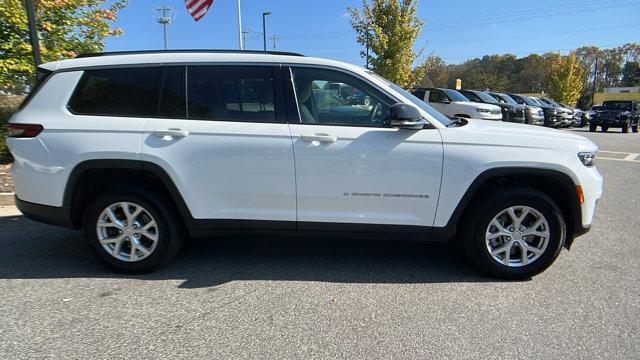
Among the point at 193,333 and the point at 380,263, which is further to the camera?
the point at 380,263

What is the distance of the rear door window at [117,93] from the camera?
12.8ft

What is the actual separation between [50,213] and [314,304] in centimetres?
247

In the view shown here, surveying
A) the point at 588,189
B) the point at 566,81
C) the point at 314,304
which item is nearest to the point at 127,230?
the point at 314,304

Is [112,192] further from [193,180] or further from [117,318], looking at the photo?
[117,318]

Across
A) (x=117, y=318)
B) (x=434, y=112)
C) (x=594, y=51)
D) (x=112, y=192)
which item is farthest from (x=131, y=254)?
(x=594, y=51)

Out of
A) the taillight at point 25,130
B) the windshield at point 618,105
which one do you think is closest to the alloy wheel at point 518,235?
the taillight at point 25,130

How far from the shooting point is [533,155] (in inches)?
144

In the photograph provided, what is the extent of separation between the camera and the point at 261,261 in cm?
431

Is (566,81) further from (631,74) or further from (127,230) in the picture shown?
(631,74)

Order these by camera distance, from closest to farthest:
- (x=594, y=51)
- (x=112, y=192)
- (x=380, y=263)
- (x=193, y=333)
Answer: (x=193, y=333), (x=112, y=192), (x=380, y=263), (x=594, y=51)

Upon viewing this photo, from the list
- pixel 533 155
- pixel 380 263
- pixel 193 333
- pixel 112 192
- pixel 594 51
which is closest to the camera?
pixel 193 333

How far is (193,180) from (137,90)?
3.10 feet

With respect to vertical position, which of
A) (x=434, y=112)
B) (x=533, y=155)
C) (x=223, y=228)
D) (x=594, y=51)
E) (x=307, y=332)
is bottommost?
(x=307, y=332)

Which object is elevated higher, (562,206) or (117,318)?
(562,206)
